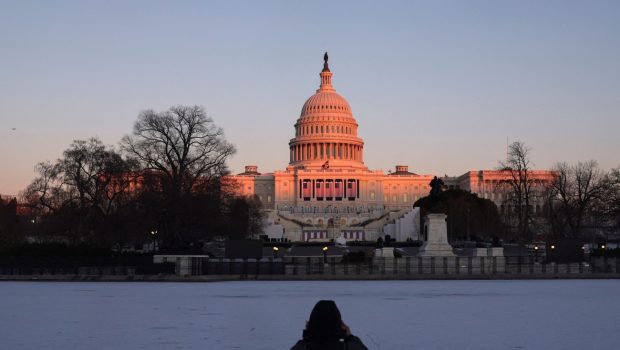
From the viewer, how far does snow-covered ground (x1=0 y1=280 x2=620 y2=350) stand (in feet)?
67.0

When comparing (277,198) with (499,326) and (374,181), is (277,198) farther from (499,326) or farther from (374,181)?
(499,326)

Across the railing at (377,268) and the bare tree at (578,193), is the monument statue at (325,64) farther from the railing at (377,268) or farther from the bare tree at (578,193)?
the railing at (377,268)

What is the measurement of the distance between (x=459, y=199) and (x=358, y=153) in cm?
7665

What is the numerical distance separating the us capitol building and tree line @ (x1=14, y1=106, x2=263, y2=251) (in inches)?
3308

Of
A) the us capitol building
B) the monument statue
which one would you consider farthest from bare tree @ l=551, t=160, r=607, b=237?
the monument statue

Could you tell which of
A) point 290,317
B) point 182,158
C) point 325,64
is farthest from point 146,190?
point 325,64

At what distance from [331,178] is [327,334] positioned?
530 ft

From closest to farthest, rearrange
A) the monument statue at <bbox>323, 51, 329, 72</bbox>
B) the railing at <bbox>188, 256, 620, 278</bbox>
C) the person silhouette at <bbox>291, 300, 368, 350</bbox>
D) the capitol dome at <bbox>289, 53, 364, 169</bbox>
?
1. the person silhouette at <bbox>291, 300, 368, 350</bbox>
2. the railing at <bbox>188, 256, 620, 278</bbox>
3. the capitol dome at <bbox>289, 53, 364, 169</bbox>
4. the monument statue at <bbox>323, 51, 329, 72</bbox>

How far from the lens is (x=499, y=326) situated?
23.8m

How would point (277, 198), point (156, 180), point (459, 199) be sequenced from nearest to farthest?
point (156, 180) → point (459, 199) → point (277, 198)

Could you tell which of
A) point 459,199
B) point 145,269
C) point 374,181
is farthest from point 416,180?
point 145,269

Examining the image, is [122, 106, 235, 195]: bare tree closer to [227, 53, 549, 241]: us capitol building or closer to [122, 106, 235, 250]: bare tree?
[122, 106, 235, 250]: bare tree

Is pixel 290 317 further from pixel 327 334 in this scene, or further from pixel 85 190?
pixel 85 190

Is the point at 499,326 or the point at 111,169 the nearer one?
the point at 499,326
